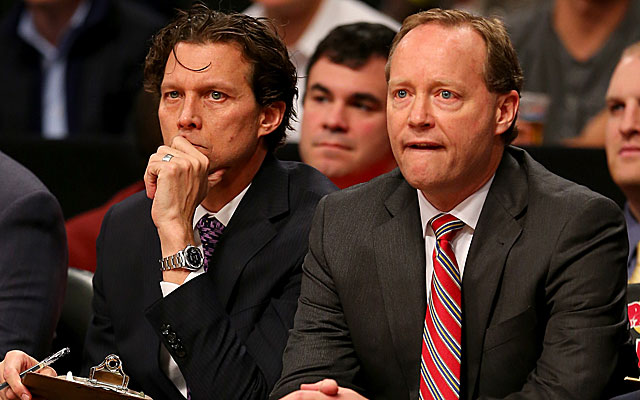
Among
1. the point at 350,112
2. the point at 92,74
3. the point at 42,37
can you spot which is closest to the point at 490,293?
the point at 350,112

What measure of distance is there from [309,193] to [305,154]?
89 cm

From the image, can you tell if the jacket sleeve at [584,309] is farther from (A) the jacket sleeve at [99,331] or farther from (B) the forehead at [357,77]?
(B) the forehead at [357,77]

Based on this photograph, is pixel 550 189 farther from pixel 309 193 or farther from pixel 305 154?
pixel 305 154

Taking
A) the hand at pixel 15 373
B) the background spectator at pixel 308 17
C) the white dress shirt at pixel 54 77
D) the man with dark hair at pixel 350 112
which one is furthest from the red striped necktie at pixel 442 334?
the white dress shirt at pixel 54 77

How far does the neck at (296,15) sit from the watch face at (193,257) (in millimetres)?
2375

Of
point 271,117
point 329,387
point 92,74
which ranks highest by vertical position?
point 271,117

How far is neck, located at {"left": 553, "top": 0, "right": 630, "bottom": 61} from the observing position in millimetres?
4406

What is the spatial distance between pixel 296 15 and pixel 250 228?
2294mm

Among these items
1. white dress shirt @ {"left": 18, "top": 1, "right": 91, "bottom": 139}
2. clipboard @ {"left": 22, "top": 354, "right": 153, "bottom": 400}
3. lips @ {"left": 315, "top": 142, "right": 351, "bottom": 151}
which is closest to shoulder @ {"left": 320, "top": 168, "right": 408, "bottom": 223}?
clipboard @ {"left": 22, "top": 354, "right": 153, "bottom": 400}

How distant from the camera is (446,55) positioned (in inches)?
85.1

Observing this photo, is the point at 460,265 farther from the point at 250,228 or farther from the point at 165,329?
the point at 165,329

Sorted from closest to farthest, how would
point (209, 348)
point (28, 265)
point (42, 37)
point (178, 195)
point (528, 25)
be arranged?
point (209, 348) → point (178, 195) → point (28, 265) → point (528, 25) → point (42, 37)

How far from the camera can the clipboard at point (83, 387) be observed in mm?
2109

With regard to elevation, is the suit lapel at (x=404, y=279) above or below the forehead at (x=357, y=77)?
below
